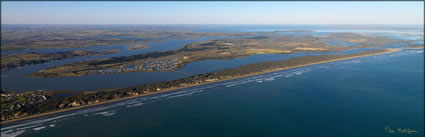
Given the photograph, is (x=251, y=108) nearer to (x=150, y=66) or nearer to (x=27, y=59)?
(x=150, y=66)

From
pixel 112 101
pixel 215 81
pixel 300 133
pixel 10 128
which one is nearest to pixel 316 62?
pixel 215 81

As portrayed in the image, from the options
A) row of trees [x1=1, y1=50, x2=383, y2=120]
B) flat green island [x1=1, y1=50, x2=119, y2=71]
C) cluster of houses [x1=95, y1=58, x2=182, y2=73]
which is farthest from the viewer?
flat green island [x1=1, y1=50, x2=119, y2=71]

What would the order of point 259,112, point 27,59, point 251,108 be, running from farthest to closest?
point 27,59, point 251,108, point 259,112

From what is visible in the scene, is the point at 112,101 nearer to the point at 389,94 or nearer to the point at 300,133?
the point at 300,133

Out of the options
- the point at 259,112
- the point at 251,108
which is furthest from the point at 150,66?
the point at 259,112

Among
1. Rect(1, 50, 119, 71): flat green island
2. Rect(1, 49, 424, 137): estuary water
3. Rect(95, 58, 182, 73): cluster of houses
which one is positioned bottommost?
Rect(1, 49, 424, 137): estuary water

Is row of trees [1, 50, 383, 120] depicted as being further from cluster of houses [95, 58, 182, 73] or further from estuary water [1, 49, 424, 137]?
cluster of houses [95, 58, 182, 73]

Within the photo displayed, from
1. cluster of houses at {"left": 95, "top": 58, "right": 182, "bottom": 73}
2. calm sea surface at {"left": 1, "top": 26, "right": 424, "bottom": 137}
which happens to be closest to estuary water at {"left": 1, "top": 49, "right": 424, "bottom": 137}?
calm sea surface at {"left": 1, "top": 26, "right": 424, "bottom": 137}

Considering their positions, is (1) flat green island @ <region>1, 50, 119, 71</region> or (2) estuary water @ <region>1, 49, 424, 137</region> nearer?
(2) estuary water @ <region>1, 49, 424, 137</region>

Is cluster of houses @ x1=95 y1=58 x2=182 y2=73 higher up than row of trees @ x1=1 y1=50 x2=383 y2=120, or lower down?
higher up

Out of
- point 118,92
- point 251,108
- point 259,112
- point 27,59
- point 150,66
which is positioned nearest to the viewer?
point 259,112
